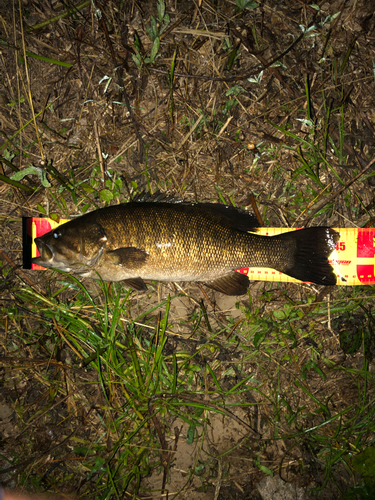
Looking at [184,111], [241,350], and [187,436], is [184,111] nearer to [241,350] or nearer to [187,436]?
[241,350]

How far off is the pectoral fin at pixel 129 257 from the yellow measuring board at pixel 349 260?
1.10 meters

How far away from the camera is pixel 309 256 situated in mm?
2980

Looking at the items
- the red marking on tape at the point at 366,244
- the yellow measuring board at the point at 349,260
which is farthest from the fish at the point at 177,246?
the red marking on tape at the point at 366,244

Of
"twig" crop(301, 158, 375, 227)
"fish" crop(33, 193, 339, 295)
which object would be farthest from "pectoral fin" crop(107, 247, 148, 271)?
"twig" crop(301, 158, 375, 227)

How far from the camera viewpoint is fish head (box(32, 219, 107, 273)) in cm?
284

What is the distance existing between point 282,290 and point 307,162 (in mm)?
1496

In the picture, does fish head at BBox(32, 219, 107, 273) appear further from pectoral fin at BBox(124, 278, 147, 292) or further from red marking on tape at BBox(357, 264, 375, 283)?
red marking on tape at BBox(357, 264, 375, 283)

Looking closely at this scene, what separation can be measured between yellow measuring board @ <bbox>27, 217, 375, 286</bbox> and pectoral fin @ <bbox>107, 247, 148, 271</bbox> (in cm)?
110

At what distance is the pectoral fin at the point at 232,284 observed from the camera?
3.04 meters

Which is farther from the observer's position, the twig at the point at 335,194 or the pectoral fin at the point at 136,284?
the twig at the point at 335,194

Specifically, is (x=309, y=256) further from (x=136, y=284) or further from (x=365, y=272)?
(x=136, y=284)

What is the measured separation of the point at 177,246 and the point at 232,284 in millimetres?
748

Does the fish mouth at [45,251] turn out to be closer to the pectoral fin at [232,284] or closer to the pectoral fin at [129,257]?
the pectoral fin at [129,257]

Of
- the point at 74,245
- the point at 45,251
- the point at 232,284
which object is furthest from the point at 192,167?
the point at 45,251
